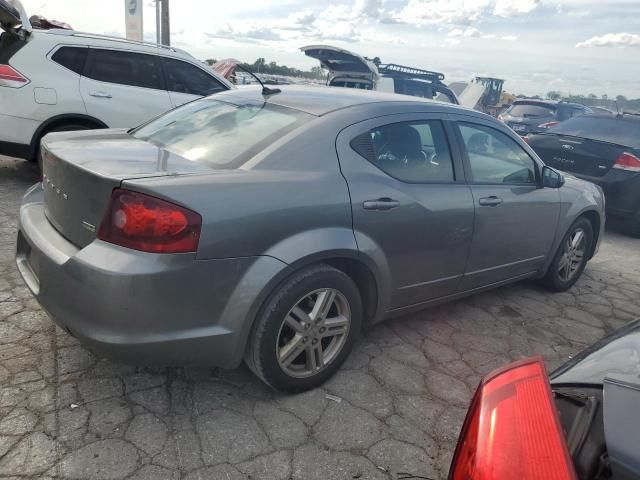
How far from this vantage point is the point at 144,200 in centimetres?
211

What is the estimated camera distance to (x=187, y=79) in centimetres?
675

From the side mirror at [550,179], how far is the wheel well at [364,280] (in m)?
1.86

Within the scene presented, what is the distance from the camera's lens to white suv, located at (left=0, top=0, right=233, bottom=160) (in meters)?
5.52

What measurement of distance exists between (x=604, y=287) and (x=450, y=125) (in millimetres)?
2670

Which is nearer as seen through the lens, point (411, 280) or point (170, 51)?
point (411, 280)

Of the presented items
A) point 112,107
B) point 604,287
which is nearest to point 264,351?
point 604,287

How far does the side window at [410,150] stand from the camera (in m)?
2.88

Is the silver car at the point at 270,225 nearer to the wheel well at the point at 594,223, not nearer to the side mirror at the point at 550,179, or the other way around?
the side mirror at the point at 550,179

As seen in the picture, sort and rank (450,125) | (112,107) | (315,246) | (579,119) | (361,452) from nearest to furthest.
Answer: (361,452)
(315,246)
(450,125)
(112,107)
(579,119)

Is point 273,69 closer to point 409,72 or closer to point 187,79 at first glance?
point 409,72

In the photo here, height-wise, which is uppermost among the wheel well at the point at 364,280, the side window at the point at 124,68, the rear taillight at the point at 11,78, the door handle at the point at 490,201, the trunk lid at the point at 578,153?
the side window at the point at 124,68

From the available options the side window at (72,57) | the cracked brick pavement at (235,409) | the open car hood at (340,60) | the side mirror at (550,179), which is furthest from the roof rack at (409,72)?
the cracked brick pavement at (235,409)

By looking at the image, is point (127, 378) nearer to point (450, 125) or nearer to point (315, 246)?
Result: point (315, 246)

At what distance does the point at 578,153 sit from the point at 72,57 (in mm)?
6405
